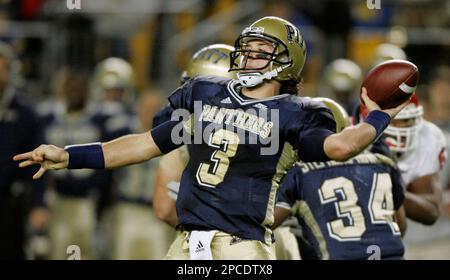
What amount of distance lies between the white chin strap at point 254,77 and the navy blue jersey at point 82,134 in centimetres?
497

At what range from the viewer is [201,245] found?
473 centimetres

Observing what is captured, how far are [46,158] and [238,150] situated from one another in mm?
850

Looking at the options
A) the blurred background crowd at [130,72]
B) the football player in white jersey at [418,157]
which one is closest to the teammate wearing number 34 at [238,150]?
the football player in white jersey at [418,157]

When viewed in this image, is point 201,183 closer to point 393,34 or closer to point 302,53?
point 302,53

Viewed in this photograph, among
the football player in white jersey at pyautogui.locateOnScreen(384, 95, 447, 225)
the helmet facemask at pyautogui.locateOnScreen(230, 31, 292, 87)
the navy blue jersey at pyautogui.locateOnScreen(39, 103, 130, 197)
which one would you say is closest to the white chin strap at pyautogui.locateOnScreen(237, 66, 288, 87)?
the helmet facemask at pyautogui.locateOnScreen(230, 31, 292, 87)

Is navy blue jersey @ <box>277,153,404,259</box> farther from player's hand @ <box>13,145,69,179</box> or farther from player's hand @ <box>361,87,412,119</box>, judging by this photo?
player's hand @ <box>13,145,69,179</box>

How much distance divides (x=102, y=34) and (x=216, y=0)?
1.33 metres

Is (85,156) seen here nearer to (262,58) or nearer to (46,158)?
(46,158)

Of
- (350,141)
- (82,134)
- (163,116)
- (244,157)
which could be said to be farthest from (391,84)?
(82,134)

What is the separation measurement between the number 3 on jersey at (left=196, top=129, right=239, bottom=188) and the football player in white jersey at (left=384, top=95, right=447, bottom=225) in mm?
1483

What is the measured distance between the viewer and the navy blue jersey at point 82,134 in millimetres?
9664

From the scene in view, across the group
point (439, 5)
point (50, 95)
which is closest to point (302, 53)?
point (50, 95)

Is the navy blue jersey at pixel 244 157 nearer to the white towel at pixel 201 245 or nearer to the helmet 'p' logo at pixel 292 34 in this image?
the white towel at pixel 201 245

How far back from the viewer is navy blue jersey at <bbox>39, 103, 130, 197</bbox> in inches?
380
